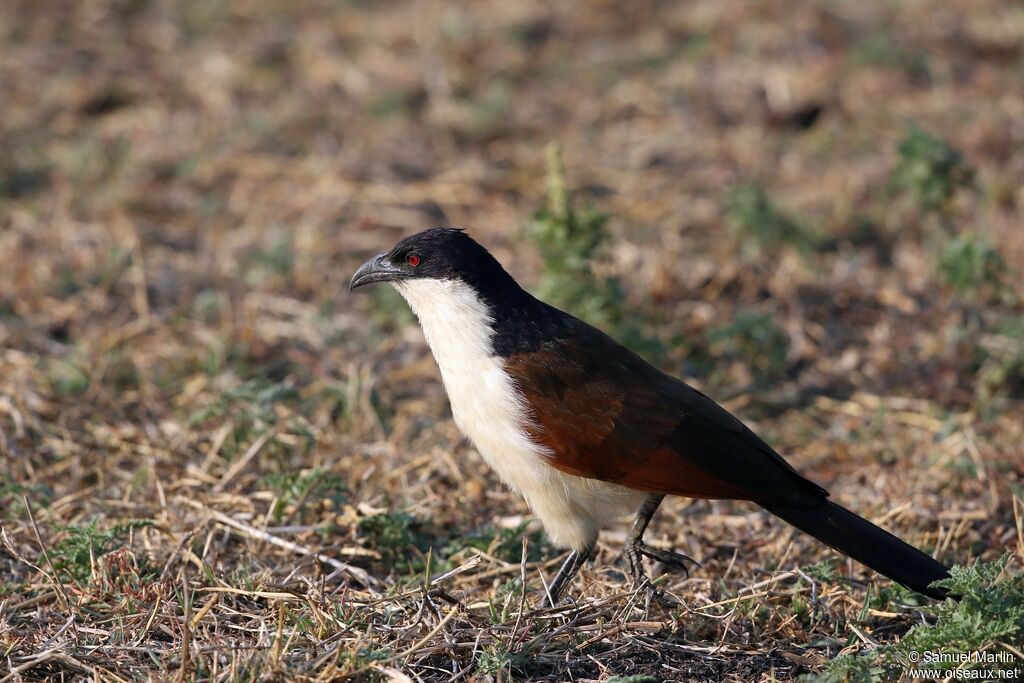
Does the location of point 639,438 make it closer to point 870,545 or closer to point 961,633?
point 870,545

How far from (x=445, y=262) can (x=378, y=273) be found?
31cm

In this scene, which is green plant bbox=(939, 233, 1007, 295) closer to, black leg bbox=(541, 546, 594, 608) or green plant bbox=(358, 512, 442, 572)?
black leg bbox=(541, 546, 594, 608)

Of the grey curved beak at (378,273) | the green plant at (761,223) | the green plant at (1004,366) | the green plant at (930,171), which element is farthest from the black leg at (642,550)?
the green plant at (930,171)

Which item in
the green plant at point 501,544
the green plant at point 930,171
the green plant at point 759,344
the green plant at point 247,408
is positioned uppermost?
the green plant at point 930,171

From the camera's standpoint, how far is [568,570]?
13.6 ft

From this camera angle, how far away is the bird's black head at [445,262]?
167 inches

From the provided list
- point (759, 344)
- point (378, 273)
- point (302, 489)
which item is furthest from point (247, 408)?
point (759, 344)

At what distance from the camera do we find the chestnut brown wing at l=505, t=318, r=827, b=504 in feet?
13.0

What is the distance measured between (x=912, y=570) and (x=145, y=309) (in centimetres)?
414

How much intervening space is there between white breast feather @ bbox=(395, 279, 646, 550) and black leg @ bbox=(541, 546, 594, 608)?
0.05 m

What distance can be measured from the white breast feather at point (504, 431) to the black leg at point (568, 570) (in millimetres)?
49

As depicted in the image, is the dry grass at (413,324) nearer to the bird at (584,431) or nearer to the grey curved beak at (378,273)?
the bird at (584,431)

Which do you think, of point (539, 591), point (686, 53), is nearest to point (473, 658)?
point (539, 591)

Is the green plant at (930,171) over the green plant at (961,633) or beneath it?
over
